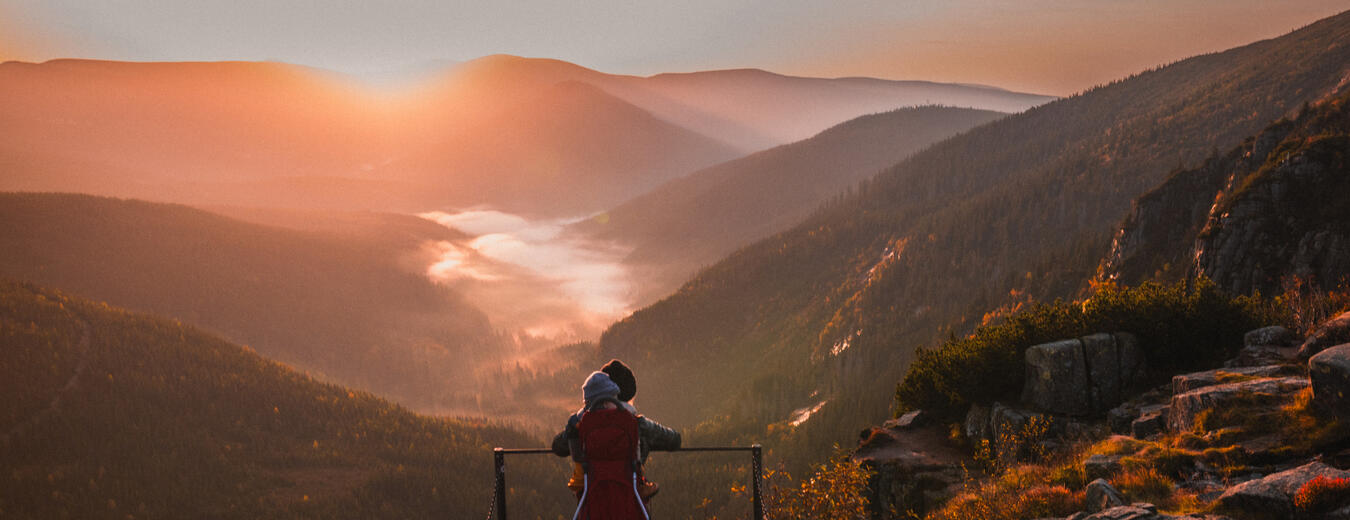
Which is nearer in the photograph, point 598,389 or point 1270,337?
point 598,389

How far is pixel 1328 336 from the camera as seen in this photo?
1439 centimetres

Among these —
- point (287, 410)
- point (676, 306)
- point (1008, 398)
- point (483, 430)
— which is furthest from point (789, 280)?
point (1008, 398)

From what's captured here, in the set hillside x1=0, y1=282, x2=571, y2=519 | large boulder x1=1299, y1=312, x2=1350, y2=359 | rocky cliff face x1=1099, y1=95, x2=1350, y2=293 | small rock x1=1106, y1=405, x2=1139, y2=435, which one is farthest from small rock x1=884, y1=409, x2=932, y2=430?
hillside x1=0, y1=282, x2=571, y2=519

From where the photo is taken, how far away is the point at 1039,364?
708 inches

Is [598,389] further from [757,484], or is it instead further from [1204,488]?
[1204,488]

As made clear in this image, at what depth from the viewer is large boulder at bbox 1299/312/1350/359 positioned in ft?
46.1

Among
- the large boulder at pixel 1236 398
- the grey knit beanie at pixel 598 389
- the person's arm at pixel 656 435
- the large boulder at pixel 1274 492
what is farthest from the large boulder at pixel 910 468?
the grey knit beanie at pixel 598 389

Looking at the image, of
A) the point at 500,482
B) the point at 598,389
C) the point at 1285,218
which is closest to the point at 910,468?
the point at 500,482

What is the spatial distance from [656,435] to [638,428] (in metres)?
0.46

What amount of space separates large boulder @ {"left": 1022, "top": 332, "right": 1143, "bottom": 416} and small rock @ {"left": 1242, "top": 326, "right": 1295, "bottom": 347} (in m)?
2.46

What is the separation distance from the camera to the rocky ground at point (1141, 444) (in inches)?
393

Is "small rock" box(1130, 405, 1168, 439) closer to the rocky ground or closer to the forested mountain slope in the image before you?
the rocky ground

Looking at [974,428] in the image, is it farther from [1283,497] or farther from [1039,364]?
[1283,497]

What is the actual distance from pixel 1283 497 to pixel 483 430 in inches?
4876
